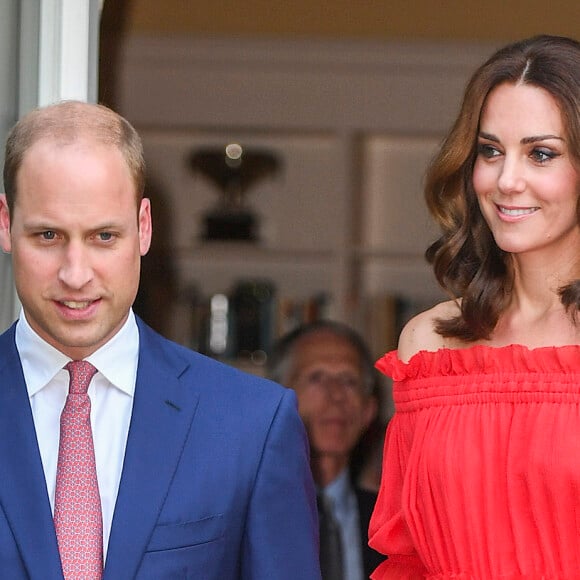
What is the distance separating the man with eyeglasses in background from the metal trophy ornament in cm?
131

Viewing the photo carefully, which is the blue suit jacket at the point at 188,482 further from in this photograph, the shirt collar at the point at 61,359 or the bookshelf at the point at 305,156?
the bookshelf at the point at 305,156

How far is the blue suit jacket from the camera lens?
196 centimetres

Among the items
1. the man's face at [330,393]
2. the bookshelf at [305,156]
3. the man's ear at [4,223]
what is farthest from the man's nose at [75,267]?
the bookshelf at [305,156]

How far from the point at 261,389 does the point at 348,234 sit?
360cm

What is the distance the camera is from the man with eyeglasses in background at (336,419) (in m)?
3.88

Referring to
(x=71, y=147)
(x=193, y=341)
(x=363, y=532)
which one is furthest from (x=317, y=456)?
(x=71, y=147)

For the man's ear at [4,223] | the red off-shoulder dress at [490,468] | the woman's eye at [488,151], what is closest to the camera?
the man's ear at [4,223]

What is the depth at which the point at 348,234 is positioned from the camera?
18.7 feet

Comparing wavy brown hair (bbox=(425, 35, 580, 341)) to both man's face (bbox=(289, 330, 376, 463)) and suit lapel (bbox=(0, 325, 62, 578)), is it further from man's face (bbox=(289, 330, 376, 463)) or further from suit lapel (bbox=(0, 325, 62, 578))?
man's face (bbox=(289, 330, 376, 463))

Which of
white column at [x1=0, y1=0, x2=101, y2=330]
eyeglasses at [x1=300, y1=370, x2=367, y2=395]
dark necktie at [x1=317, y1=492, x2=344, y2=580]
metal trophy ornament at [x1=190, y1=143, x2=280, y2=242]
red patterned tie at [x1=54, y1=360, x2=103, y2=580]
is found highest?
metal trophy ornament at [x1=190, y1=143, x2=280, y2=242]

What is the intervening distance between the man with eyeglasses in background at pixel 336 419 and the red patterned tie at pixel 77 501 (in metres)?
1.96

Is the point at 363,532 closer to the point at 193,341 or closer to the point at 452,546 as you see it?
the point at 452,546

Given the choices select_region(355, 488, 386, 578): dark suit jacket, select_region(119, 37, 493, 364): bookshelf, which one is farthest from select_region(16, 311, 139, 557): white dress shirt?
select_region(119, 37, 493, 364): bookshelf

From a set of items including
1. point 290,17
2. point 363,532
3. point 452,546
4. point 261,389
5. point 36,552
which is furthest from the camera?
point 290,17
